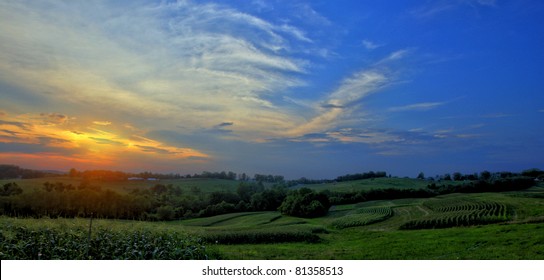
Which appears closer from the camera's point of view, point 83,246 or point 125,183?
point 83,246

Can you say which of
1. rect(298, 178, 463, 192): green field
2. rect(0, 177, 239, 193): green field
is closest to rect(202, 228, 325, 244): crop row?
rect(0, 177, 239, 193): green field

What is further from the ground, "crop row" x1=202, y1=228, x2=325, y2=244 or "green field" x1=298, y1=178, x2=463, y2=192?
"green field" x1=298, y1=178, x2=463, y2=192

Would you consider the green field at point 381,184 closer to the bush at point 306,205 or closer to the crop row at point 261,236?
the bush at point 306,205

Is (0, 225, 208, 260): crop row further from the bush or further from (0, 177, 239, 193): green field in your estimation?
the bush

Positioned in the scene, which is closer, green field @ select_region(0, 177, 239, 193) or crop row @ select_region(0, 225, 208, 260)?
crop row @ select_region(0, 225, 208, 260)

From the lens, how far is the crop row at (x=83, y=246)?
1387cm

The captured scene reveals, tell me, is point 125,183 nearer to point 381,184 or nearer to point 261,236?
point 261,236

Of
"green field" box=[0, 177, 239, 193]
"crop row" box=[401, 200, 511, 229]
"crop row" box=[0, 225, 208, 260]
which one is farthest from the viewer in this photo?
"green field" box=[0, 177, 239, 193]

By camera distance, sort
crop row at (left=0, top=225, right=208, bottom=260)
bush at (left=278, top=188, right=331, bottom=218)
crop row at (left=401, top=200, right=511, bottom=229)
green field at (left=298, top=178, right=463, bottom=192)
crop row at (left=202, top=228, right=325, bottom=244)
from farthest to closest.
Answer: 1. green field at (left=298, top=178, right=463, bottom=192)
2. bush at (left=278, top=188, right=331, bottom=218)
3. crop row at (left=401, top=200, right=511, bottom=229)
4. crop row at (left=202, top=228, right=325, bottom=244)
5. crop row at (left=0, top=225, right=208, bottom=260)

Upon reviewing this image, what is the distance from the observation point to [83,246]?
14.7 meters

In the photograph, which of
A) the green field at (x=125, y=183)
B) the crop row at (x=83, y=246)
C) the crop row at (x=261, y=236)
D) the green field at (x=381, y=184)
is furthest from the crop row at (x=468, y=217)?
the green field at (x=125, y=183)

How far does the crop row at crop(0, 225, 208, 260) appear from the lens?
45.5ft

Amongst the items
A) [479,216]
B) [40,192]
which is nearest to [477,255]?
[479,216]

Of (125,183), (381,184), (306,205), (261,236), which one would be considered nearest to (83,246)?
(261,236)
